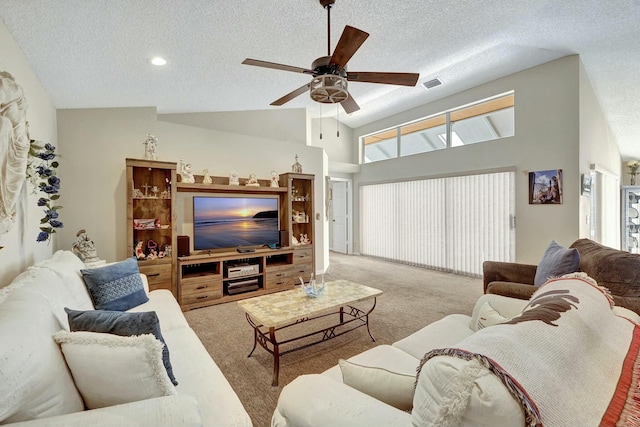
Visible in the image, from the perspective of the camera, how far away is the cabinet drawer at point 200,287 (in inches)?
135

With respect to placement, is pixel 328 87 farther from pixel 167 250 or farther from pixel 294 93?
pixel 167 250

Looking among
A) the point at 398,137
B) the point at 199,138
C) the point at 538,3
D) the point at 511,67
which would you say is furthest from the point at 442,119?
the point at 199,138

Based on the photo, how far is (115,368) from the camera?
41.3 inches

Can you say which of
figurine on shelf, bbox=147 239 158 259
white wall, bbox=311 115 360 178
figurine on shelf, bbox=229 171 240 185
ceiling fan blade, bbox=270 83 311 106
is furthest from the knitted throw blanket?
white wall, bbox=311 115 360 178

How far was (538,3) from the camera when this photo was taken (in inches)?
102

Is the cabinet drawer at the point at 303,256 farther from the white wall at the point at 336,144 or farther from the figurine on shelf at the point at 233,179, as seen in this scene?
the white wall at the point at 336,144

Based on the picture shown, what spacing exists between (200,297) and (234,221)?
114 centimetres

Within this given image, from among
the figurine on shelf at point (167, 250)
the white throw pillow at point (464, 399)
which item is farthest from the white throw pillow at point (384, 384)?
the figurine on shelf at point (167, 250)

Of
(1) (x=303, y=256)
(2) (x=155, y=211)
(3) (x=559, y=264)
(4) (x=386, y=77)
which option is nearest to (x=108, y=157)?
(2) (x=155, y=211)

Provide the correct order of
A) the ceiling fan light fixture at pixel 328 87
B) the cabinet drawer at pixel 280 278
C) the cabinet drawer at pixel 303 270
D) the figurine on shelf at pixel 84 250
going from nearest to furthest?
the ceiling fan light fixture at pixel 328 87
the figurine on shelf at pixel 84 250
the cabinet drawer at pixel 280 278
the cabinet drawer at pixel 303 270

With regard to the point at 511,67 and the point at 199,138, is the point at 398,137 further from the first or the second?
the point at 199,138

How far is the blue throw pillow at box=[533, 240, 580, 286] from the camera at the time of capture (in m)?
2.06

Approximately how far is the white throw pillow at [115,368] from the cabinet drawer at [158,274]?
2.40 meters

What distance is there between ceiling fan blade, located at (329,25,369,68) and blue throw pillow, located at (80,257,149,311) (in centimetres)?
235
